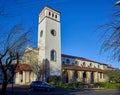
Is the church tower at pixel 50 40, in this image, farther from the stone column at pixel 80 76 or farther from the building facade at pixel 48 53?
the stone column at pixel 80 76

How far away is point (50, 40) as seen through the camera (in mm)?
51406

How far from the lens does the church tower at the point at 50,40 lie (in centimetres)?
5025

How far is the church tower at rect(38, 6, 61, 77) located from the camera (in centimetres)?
5025

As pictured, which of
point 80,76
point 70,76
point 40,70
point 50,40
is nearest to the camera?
point 40,70

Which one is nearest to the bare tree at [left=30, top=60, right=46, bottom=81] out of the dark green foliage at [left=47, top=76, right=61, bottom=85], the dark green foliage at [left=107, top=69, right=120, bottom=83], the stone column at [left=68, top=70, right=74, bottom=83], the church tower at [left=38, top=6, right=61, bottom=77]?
the church tower at [left=38, top=6, right=61, bottom=77]

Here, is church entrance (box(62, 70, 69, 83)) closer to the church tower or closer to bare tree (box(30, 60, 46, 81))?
the church tower

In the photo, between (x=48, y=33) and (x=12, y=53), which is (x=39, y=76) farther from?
(x=12, y=53)

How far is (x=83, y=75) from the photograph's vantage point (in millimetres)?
59938

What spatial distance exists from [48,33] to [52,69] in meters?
8.73

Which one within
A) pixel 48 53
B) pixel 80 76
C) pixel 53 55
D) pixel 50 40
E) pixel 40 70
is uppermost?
pixel 50 40

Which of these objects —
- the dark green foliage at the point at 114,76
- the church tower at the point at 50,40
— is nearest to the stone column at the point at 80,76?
the church tower at the point at 50,40

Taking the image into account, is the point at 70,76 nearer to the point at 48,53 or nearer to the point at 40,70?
the point at 48,53

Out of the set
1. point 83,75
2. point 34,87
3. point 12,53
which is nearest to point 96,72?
point 83,75

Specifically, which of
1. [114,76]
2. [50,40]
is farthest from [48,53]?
[114,76]
